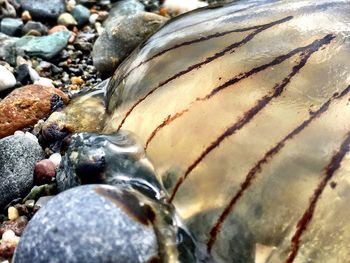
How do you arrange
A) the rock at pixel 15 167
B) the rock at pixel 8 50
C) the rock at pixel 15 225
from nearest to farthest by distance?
the rock at pixel 15 225 → the rock at pixel 15 167 → the rock at pixel 8 50

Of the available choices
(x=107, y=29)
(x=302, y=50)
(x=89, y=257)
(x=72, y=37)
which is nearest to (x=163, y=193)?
(x=89, y=257)

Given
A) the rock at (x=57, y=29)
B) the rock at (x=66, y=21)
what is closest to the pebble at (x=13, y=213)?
the rock at (x=57, y=29)

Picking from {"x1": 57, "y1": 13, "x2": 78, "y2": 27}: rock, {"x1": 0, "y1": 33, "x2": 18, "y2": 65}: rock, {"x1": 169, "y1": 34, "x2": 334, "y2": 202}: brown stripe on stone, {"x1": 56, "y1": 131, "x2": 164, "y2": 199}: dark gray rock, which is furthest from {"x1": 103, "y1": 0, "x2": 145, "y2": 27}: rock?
{"x1": 169, "y1": 34, "x2": 334, "y2": 202}: brown stripe on stone

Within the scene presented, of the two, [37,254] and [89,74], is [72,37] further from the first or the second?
[37,254]

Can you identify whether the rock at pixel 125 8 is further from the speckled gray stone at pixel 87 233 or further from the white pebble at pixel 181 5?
the speckled gray stone at pixel 87 233

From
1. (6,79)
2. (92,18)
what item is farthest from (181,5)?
(6,79)

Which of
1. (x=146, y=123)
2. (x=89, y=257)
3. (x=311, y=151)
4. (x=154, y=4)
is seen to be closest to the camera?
(x=89, y=257)

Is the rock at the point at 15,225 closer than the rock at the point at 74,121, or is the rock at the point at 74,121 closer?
the rock at the point at 15,225
